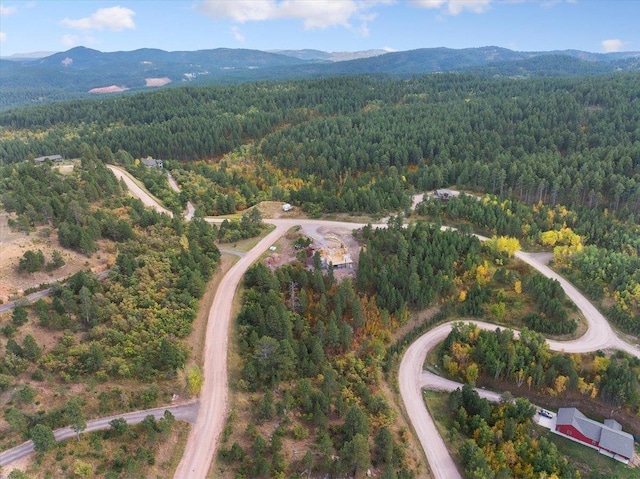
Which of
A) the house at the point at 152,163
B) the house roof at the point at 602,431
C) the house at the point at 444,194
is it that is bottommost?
the house roof at the point at 602,431

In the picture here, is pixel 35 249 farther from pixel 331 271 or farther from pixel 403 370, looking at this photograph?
pixel 403 370

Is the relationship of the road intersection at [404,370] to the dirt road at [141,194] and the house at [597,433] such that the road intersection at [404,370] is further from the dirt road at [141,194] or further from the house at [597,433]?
the dirt road at [141,194]

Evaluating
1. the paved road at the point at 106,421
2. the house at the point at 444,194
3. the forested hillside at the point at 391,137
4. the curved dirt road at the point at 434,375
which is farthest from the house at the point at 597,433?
the house at the point at 444,194

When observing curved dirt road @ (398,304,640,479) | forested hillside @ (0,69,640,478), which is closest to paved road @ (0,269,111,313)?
forested hillside @ (0,69,640,478)

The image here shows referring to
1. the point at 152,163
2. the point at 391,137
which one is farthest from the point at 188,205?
the point at 391,137

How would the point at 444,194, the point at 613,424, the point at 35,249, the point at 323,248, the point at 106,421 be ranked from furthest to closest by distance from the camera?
the point at 444,194
the point at 323,248
the point at 35,249
the point at 613,424
the point at 106,421

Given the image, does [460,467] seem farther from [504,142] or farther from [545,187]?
[504,142]
